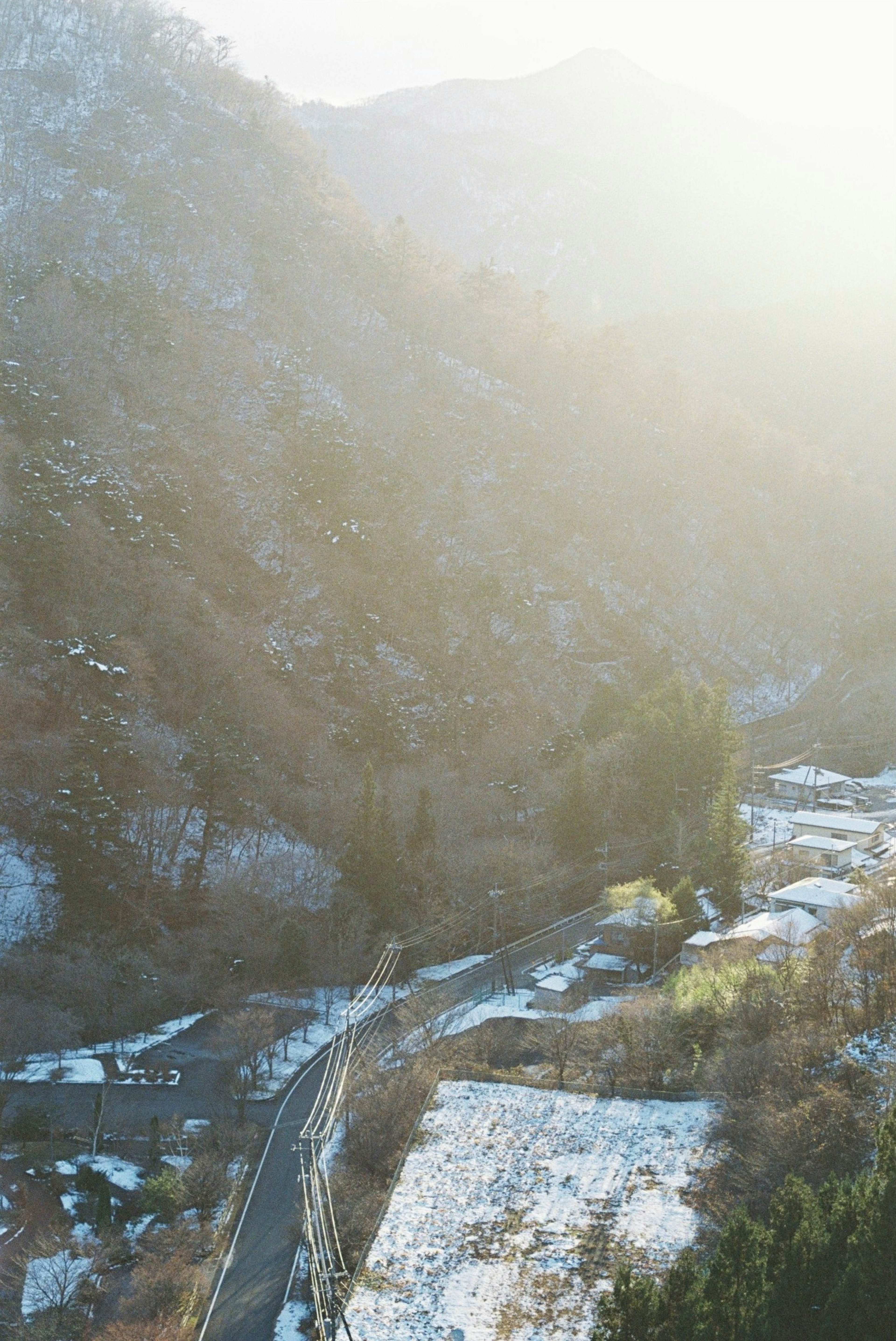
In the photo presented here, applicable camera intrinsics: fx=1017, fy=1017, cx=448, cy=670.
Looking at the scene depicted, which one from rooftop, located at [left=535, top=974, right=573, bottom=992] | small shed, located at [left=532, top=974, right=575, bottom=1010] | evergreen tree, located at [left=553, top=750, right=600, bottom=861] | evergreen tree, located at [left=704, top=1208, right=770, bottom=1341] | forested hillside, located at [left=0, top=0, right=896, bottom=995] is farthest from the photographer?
evergreen tree, located at [left=553, top=750, right=600, bottom=861]

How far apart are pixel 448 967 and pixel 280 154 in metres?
73.5

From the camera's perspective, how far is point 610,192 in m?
151

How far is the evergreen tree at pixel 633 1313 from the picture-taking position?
1373cm

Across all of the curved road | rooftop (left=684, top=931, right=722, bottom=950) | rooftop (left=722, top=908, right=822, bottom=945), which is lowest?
the curved road

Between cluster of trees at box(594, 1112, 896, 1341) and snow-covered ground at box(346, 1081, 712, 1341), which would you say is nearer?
cluster of trees at box(594, 1112, 896, 1341)

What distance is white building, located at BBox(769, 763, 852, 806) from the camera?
5112cm

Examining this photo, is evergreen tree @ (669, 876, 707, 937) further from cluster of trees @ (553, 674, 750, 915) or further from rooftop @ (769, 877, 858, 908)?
cluster of trees @ (553, 674, 750, 915)

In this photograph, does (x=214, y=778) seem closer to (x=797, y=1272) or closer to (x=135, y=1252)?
(x=135, y=1252)

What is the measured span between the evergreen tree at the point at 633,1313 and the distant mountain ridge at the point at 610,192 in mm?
118849

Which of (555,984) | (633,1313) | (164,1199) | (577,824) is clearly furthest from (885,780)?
(633,1313)

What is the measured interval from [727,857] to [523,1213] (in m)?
17.0

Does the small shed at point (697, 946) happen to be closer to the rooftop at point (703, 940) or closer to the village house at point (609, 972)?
the rooftop at point (703, 940)

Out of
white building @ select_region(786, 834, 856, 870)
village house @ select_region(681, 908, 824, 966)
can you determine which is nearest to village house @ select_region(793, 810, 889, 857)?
white building @ select_region(786, 834, 856, 870)

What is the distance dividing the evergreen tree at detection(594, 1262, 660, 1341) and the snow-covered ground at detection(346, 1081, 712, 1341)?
3436mm
